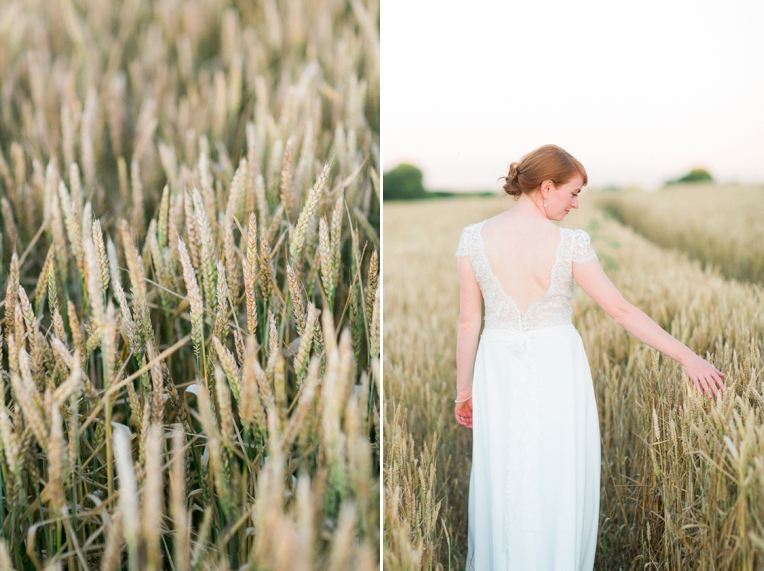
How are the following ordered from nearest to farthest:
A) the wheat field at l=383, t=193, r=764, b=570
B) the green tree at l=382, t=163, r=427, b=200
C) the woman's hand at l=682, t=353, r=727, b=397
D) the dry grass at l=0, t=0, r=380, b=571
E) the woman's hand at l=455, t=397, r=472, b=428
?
the dry grass at l=0, t=0, r=380, b=571 → the wheat field at l=383, t=193, r=764, b=570 → the woman's hand at l=682, t=353, r=727, b=397 → the woman's hand at l=455, t=397, r=472, b=428 → the green tree at l=382, t=163, r=427, b=200

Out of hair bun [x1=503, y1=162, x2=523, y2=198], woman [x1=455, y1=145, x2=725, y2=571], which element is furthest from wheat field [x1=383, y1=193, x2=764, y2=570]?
hair bun [x1=503, y1=162, x2=523, y2=198]

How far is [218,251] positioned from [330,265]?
1.53 feet

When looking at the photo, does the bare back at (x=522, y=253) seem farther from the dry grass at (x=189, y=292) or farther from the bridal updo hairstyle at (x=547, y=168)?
the dry grass at (x=189, y=292)

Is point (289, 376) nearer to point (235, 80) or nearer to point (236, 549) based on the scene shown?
point (236, 549)

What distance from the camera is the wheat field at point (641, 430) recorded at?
42.0 inches

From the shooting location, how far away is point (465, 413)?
57.6 inches

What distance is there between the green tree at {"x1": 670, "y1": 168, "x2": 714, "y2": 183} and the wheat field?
1.17ft

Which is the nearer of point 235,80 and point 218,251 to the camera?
point 218,251

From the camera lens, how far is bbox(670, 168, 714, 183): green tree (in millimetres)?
2014

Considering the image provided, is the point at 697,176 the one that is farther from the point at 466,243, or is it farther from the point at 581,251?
the point at 466,243

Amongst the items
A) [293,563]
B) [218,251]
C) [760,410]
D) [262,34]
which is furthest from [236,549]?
[262,34]

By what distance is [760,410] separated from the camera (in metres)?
1.24

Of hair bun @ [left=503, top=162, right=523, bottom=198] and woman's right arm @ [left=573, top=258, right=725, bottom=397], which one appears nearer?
woman's right arm @ [left=573, top=258, right=725, bottom=397]

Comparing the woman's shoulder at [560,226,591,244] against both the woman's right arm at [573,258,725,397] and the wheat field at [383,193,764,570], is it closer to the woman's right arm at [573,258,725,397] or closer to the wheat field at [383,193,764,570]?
the woman's right arm at [573,258,725,397]
